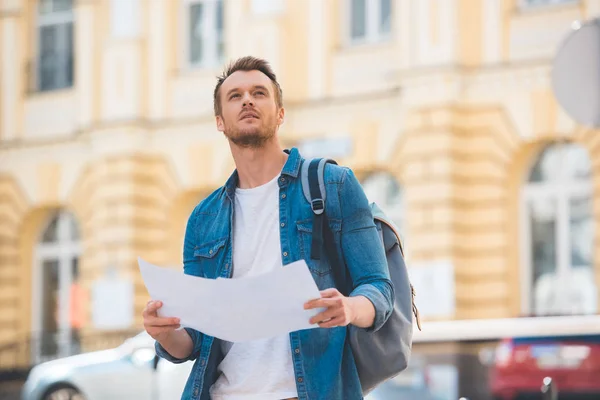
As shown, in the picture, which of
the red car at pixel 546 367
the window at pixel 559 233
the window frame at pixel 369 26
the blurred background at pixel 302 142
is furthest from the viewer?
the window frame at pixel 369 26

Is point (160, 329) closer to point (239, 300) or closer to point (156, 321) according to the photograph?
point (156, 321)

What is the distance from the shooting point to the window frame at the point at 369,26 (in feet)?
78.3

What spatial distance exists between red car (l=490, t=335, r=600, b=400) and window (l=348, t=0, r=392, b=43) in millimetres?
11627

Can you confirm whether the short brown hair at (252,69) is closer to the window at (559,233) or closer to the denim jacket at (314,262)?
the denim jacket at (314,262)

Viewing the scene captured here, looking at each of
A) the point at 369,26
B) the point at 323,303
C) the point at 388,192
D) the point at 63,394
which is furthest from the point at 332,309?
the point at 369,26

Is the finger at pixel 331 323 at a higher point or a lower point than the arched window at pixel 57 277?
higher

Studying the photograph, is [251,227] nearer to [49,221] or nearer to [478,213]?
[478,213]

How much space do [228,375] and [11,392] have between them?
18.7 metres

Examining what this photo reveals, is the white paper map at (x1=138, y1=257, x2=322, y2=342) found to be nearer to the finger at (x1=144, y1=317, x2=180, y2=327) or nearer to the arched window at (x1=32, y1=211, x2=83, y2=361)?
the finger at (x1=144, y1=317, x2=180, y2=327)

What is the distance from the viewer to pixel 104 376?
50.9ft

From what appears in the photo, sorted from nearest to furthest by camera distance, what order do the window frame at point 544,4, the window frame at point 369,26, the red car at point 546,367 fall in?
the red car at point 546,367
the window frame at point 544,4
the window frame at point 369,26

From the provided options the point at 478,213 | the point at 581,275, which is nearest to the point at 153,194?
the point at 478,213

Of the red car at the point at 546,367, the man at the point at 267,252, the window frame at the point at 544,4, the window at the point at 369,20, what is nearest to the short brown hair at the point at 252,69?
the man at the point at 267,252

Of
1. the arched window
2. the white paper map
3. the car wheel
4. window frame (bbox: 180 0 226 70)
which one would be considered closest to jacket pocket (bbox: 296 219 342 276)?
Answer: the white paper map
